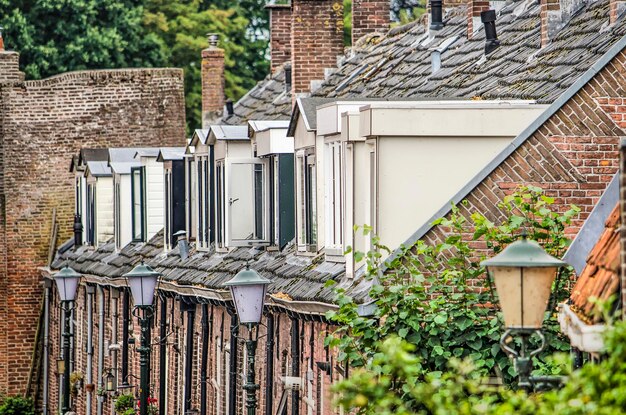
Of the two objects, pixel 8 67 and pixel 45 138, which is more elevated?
pixel 8 67

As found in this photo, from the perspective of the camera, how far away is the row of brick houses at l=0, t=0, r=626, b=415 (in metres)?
15.9

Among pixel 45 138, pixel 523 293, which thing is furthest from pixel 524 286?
pixel 45 138

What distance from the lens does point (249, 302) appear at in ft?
55.7

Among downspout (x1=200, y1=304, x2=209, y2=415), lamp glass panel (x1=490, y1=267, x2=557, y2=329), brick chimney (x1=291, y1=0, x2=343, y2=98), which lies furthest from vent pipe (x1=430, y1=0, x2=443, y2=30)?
lamp glass panel (x1=490, y1=267, x2=557, y2=329)

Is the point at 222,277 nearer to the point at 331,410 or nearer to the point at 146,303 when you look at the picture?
the point at 146,303

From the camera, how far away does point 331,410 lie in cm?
1794

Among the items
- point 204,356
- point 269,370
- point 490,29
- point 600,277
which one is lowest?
point 204,356

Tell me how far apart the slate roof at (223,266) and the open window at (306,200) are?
0.21 meters

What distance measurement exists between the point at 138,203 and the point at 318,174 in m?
14.9

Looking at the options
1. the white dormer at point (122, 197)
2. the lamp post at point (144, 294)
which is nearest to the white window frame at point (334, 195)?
the lamp post at point (144, 294)

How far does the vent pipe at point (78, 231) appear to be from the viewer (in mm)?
39469

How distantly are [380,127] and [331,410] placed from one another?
10.3 ft

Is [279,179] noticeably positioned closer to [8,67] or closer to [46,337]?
[46,337]

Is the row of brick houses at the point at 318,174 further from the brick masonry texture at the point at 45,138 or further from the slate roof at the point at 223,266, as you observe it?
the brick masonry texture at the point at 45,138
